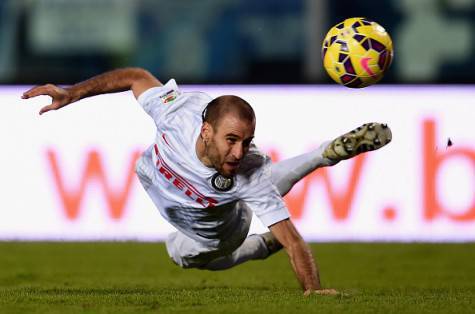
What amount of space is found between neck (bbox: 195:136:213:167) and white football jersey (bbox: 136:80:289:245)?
3cm

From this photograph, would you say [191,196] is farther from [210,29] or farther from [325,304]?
[210,29]

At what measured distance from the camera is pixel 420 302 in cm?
907

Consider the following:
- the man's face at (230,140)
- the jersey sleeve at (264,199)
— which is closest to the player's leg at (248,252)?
the jersey sleeve at (264,199)

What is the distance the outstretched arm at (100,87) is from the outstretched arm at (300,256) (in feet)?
5.23

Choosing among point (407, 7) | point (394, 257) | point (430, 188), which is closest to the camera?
point (394, 257)

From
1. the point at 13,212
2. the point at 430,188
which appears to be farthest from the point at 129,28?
the point at 430,188

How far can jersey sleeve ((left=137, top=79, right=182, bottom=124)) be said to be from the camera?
9.69 m

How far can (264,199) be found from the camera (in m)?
9.18

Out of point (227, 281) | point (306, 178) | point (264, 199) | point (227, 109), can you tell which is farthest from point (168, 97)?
point (306, 178)

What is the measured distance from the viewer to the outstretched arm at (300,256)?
9047 mm

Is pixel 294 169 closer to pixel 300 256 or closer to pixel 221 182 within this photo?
pixel 221 182

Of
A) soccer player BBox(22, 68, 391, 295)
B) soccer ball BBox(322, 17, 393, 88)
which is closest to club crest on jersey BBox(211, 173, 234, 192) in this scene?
soccer player BBox(22, 68, 391, 295)

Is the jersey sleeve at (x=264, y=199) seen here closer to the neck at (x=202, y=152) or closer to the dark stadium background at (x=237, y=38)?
the neck at (x=202, y=152)

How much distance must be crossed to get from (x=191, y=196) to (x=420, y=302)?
176 centimetres
